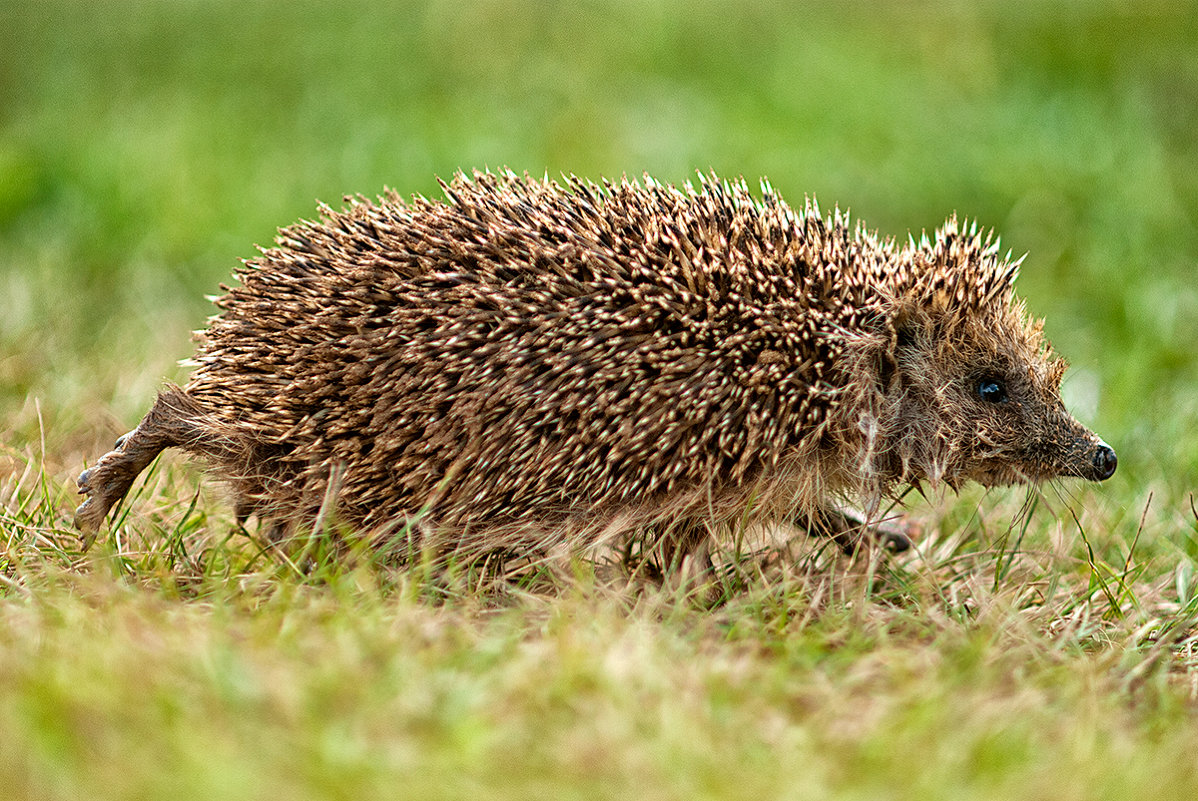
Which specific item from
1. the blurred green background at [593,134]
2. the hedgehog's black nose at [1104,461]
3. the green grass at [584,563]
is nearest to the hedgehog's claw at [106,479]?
the green grass at [584,563]

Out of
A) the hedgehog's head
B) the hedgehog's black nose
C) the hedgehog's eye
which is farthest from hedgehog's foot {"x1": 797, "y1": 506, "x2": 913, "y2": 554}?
the hedgehog's black nose

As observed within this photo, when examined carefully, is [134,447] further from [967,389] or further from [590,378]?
[967,389]

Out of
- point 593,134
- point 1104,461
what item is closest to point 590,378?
point 1104,461

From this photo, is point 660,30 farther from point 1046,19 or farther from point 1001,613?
point 1001,613

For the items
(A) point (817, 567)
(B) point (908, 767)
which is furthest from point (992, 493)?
(B) point (908, 767)

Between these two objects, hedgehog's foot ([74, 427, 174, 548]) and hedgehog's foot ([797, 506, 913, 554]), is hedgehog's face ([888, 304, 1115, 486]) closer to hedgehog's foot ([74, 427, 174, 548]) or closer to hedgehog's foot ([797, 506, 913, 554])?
hedgehog's foot ([797, 506, 913, 554])

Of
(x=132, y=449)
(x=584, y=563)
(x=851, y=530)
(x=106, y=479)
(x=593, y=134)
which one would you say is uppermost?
(x=593, y=134)
